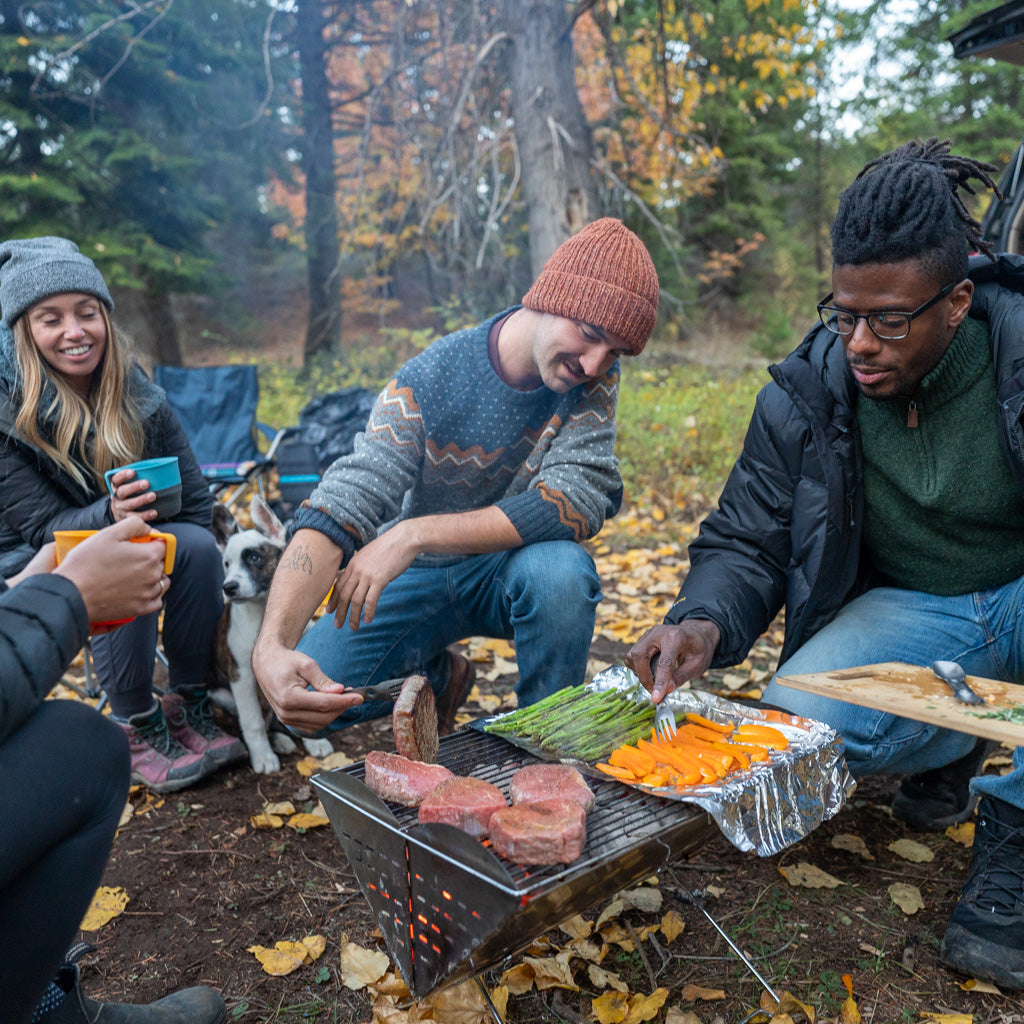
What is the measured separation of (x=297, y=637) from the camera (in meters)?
2.54

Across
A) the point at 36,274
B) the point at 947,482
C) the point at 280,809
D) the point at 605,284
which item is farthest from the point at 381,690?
the point at 36,274

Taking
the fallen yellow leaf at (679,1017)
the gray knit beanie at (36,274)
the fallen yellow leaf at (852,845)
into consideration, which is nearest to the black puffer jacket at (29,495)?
the gray knit beanie at (36,274)

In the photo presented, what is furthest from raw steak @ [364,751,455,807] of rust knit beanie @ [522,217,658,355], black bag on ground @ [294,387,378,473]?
black bag on ground @ [294,387,378,473]

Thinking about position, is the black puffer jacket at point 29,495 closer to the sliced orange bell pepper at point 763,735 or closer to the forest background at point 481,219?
the forest background at point 481,219

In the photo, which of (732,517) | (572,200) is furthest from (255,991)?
(572,200)

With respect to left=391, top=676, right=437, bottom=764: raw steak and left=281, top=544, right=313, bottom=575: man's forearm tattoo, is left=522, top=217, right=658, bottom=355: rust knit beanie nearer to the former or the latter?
left=281, top=544, right=313, bottom=575: man's forearm tattoo

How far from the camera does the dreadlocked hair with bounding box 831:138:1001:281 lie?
2.37 m

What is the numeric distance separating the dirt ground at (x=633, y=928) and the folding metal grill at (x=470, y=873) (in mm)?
157

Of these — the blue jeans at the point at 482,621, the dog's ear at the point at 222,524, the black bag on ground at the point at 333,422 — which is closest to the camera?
the blue jeans at the point at 482,621

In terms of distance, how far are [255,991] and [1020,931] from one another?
2135 mm

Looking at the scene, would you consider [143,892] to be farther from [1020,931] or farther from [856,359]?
[856,359]

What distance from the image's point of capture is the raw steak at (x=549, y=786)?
1891mm

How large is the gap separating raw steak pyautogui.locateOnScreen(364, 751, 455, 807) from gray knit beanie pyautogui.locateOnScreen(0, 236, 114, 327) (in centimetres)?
242

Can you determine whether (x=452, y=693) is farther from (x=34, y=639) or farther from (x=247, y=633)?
(x=34, y=639)
